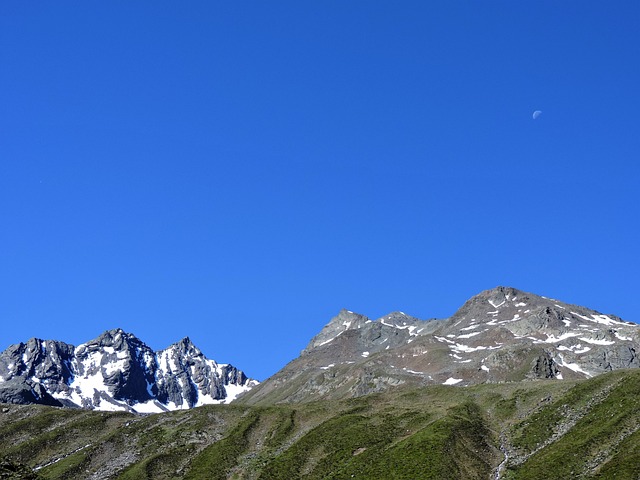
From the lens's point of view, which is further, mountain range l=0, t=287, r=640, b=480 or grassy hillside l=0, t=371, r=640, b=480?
grassy hillside l=0, t=371, r=640, b=480

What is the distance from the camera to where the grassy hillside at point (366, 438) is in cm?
9294

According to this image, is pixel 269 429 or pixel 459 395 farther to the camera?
pixel 459 395

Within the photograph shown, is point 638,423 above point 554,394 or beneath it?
beneath

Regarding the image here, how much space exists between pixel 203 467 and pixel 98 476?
18529 mm

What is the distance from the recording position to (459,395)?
448 feet

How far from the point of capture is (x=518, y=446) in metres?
102

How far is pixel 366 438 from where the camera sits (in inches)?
4380

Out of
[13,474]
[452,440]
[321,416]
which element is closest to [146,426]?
[321,416]

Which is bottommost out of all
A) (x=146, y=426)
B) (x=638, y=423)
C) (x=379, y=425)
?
(x=638, y=423)

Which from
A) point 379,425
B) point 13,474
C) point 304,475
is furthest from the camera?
point 379,425

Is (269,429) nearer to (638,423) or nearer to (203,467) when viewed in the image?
(203,467)

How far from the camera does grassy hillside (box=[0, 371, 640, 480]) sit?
9294 centimetres

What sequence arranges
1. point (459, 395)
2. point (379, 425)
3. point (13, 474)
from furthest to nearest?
point (459, 395), point (379, 425), point (13, 474)

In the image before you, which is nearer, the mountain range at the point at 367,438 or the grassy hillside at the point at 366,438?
the mountain range at the point at 367,438
